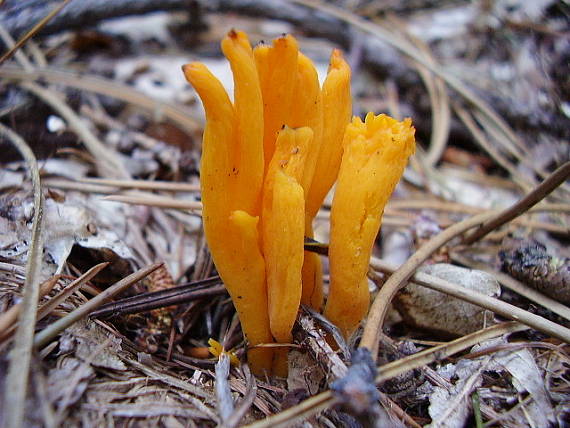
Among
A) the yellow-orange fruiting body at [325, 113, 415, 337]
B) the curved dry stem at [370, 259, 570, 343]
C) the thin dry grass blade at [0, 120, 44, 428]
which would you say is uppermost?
the yellow-orange fruiting body at [325, 113, 415, 337]

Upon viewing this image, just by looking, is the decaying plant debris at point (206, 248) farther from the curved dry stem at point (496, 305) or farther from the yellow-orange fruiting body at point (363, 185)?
the yellow-orange fruiting body at point (363, 185)

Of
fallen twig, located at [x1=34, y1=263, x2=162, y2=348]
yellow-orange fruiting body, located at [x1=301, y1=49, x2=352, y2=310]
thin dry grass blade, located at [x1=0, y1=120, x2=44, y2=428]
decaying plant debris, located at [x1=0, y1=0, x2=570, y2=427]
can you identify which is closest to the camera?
thin dry grass blade, located at [x1=0, y1=120, x2=44, y2=428]

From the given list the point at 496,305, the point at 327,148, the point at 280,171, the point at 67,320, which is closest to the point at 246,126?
the point at 280,171

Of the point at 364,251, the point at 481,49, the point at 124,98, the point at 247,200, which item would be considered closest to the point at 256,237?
the point at 247,200

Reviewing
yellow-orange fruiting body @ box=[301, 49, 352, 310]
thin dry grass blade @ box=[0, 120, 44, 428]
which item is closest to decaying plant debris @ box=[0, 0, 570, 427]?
thin dry grass blade @ box=[0, 120, 44, 428]

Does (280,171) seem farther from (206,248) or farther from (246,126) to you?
(206,248)

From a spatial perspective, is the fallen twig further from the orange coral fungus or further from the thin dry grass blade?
the orange coral fungus

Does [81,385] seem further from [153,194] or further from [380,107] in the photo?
[380,107]

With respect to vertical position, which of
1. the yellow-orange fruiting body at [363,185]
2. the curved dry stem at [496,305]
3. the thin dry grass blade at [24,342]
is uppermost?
the yellow-orange fruiting body at [363,185]

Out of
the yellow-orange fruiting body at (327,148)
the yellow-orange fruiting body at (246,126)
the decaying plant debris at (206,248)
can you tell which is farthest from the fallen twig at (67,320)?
the yellow-orange fruiting body at (327,148)
